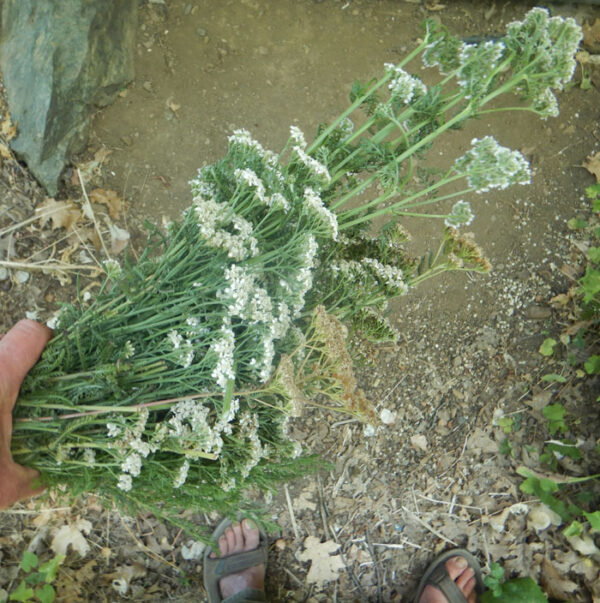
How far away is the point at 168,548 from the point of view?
2.76 metres

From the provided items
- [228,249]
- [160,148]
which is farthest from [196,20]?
[228,249]

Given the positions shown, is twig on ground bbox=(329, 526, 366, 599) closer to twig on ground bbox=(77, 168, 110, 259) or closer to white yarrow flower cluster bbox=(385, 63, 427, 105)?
twig on ground bbox=(77, 168, 110, 259)

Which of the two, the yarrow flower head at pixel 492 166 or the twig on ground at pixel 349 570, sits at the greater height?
the yarrow flower head at pixel 492 166

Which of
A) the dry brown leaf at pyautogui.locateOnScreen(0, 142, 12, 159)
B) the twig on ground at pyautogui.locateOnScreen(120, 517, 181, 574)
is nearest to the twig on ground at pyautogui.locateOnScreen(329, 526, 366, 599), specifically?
the twig on ground at pyautogui.locateOnScreen(120, 517, 181, 574)

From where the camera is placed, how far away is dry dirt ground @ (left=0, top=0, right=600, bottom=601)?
2828mm

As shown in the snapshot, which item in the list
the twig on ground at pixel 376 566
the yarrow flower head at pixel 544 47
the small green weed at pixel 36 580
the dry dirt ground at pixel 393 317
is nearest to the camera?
the yarrow flower head at pixel 544 47

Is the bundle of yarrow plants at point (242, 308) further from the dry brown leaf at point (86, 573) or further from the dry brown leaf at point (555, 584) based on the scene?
the dry brown leaf at point (555, 584)

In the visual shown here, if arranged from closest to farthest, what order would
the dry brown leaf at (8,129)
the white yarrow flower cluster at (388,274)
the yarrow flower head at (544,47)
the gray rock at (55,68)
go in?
the yarrow flower head at (544,47) → the white yarrow flower cluster at (388,274) → the gray rock at (55,68) → the dry brown leaf at (8,129)

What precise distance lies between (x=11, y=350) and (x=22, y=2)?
5.81 feet

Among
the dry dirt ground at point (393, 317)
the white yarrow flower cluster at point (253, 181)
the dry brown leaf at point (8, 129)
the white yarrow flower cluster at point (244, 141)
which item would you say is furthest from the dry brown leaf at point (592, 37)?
the dry brown leaf at point (8, 129)

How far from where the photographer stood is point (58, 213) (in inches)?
105

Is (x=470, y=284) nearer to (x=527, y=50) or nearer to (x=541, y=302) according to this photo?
(x=541, y=302)

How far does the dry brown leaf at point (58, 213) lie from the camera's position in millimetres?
2666

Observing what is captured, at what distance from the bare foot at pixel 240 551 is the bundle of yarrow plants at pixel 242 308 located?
4.30ft
